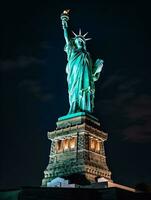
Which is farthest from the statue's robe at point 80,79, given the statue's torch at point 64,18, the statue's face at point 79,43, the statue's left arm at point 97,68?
the statue's torch at point 64,18

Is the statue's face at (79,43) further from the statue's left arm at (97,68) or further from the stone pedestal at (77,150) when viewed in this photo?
the stone pedestal at (77,150)

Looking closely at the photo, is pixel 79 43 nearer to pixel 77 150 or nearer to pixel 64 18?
pixel 64 18

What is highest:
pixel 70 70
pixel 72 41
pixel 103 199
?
pixel 72 41

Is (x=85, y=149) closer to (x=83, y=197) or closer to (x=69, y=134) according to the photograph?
(x=69, y=134)

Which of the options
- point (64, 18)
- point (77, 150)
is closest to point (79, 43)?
point (64, 18)

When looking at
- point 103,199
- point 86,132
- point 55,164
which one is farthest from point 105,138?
point 103,199

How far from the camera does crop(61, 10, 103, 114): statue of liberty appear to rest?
176 feet

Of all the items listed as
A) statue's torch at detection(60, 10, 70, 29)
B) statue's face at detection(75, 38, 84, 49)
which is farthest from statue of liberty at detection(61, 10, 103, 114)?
statue's torch at detection(60, 10, 70, 29)

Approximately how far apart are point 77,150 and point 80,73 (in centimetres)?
1147

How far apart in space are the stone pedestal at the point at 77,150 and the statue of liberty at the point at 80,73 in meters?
2.45

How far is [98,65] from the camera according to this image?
57.6 m

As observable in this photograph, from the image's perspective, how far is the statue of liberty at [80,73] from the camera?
5366 centimetres

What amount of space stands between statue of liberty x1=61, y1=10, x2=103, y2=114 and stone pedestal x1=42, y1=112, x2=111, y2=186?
245cm

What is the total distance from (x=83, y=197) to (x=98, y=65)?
29.1 metres
